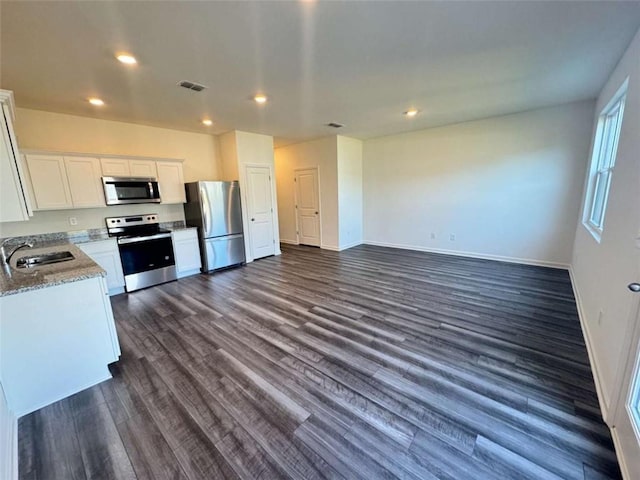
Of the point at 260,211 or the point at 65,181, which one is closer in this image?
the point at 65,181

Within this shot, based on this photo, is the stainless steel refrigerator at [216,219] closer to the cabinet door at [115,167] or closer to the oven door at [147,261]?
the oven door at [147,261]

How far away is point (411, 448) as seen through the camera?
60.8 inches

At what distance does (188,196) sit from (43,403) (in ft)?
11.9

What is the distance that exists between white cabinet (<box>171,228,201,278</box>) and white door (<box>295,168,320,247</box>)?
9.51 feet

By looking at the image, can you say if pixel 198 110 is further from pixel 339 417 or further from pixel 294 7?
pixel 339 417

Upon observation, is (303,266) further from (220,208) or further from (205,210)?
(205,210)

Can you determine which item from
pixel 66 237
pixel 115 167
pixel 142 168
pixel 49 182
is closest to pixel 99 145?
pixel 115 167

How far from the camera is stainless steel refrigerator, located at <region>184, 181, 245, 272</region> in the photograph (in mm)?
4785

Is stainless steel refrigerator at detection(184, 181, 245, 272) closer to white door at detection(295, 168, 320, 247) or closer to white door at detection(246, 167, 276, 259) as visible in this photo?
white door at detection(246, 167, 276, 259)

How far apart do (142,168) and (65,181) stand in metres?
0.98

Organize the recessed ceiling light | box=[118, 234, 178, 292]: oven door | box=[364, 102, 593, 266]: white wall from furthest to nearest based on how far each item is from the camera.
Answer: box=[364, 102, 593, 266]: white wall
box=[118, 234, 178, 292]: oven door
the recessed ceiling light

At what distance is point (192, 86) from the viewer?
3027 millimetres

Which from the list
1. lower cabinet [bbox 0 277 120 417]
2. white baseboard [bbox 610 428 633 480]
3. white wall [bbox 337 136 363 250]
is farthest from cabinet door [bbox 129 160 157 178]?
white baseboard [bbox 610 428 633 480]

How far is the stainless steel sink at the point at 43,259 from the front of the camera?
105 inches
